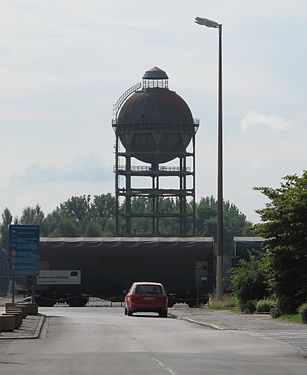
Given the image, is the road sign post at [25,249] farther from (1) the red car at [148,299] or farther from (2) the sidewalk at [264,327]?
(2) the sidewalk at [264,327]

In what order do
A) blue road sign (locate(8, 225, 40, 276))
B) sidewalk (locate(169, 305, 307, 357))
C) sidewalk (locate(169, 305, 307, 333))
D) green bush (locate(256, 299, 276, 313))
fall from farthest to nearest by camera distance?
green bush (locate(256, 299, 276, 313)), blue road sign (locate(8, 225, 40, 276)), sidewalk (locate(169, 305, 307, 333)), sidewalk (locate(169, 305, 307, 357))

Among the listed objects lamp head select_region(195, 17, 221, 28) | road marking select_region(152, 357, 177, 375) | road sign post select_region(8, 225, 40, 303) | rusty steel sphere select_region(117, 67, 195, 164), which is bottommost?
road marking select_region(152, 357, 177, 375)

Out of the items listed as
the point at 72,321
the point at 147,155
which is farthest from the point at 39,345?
the point at 147,155

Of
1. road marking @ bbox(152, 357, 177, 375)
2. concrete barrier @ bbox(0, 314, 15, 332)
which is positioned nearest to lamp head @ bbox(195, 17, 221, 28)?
concrete barrier @ bbox(0, 314, 15, 332)

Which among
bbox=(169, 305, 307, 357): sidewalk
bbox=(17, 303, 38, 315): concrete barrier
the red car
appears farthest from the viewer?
the red car

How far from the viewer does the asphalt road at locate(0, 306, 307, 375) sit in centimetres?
2003

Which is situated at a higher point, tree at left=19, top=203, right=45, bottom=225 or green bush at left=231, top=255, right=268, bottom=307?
tree at left=19, top=203, right=45, bottom=225

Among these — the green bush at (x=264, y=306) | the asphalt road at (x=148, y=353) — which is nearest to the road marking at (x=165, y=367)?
the asphalt road at (x=148, y=353)

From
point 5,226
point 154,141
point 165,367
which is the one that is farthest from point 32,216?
point 165,367

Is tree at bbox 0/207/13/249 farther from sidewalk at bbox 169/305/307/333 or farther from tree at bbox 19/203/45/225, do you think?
sidewalk at bbox 169/305/307/333

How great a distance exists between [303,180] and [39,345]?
688 inches

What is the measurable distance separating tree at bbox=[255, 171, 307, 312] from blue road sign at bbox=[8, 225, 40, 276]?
9225 millimetres

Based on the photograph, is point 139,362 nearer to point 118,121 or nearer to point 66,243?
point 66,243

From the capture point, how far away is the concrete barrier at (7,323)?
103ft
